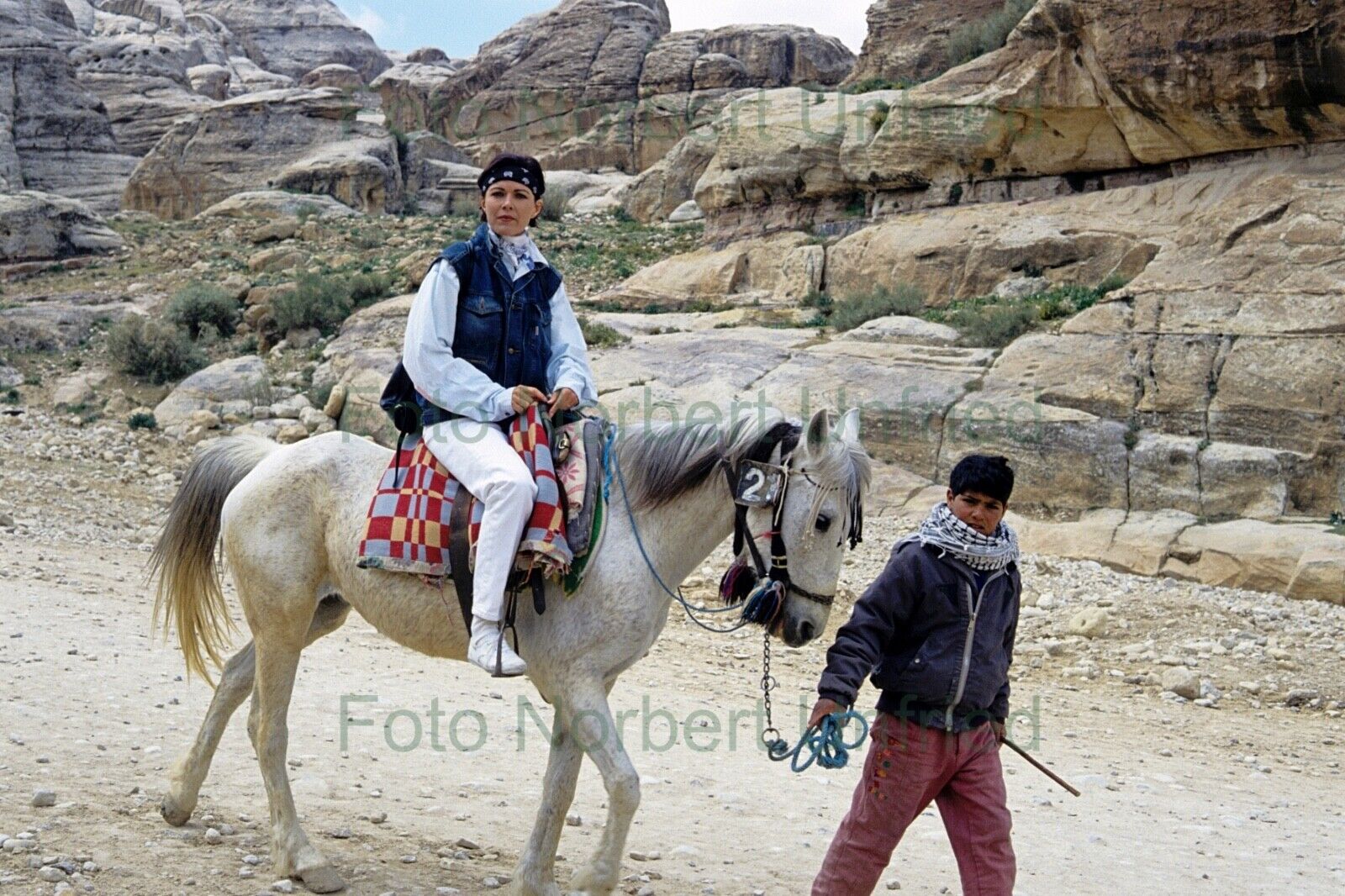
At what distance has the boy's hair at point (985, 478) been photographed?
3.41 m

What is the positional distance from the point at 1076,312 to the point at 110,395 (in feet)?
46.2

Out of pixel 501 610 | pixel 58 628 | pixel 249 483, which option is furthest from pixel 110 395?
pixel 501 610

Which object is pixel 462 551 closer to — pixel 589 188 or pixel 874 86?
pixel 874 86

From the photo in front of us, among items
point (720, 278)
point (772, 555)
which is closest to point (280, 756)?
point (772, 555)

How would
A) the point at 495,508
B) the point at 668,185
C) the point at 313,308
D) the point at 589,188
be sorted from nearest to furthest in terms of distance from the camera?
the point at 495,508, the point at 313,308, the point at 668,185, the point at 589,188

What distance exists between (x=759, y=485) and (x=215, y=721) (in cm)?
245

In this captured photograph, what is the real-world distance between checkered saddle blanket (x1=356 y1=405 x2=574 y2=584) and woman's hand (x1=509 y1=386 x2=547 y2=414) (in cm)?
4

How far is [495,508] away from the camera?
3.74m

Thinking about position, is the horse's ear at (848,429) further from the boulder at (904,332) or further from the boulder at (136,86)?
the boulder at (136,86)

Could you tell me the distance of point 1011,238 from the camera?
1886 cm

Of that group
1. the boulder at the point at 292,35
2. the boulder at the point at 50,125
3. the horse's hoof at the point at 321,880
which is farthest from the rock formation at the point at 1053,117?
the boulder at the point at 292,35

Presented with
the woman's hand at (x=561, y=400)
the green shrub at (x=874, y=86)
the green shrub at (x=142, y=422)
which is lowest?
the green shrub at (x=142, y=422)

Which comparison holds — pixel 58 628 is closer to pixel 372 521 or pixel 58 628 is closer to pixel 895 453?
pixel 372 521

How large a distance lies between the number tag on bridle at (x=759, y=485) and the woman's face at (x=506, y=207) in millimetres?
1302
